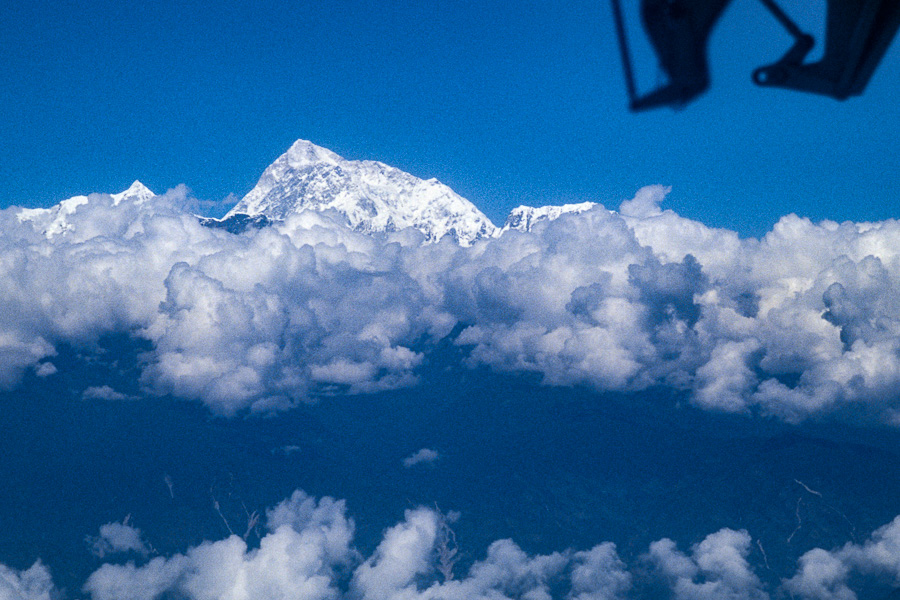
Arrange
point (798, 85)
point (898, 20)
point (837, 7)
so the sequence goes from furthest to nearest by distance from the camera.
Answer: point (798, 85) < point (837, 7) < point (898, 20)

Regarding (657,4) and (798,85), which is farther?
(798,85)

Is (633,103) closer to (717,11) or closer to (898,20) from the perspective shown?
(717,11)

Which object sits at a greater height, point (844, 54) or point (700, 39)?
point (700, 39)

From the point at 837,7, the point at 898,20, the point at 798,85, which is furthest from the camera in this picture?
the point at 798,85

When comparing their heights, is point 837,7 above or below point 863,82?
above

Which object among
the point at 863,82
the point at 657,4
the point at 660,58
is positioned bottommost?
the point at 863,82

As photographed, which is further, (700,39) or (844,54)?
(844,54)

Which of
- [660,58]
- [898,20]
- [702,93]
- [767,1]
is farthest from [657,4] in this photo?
[898,20]
